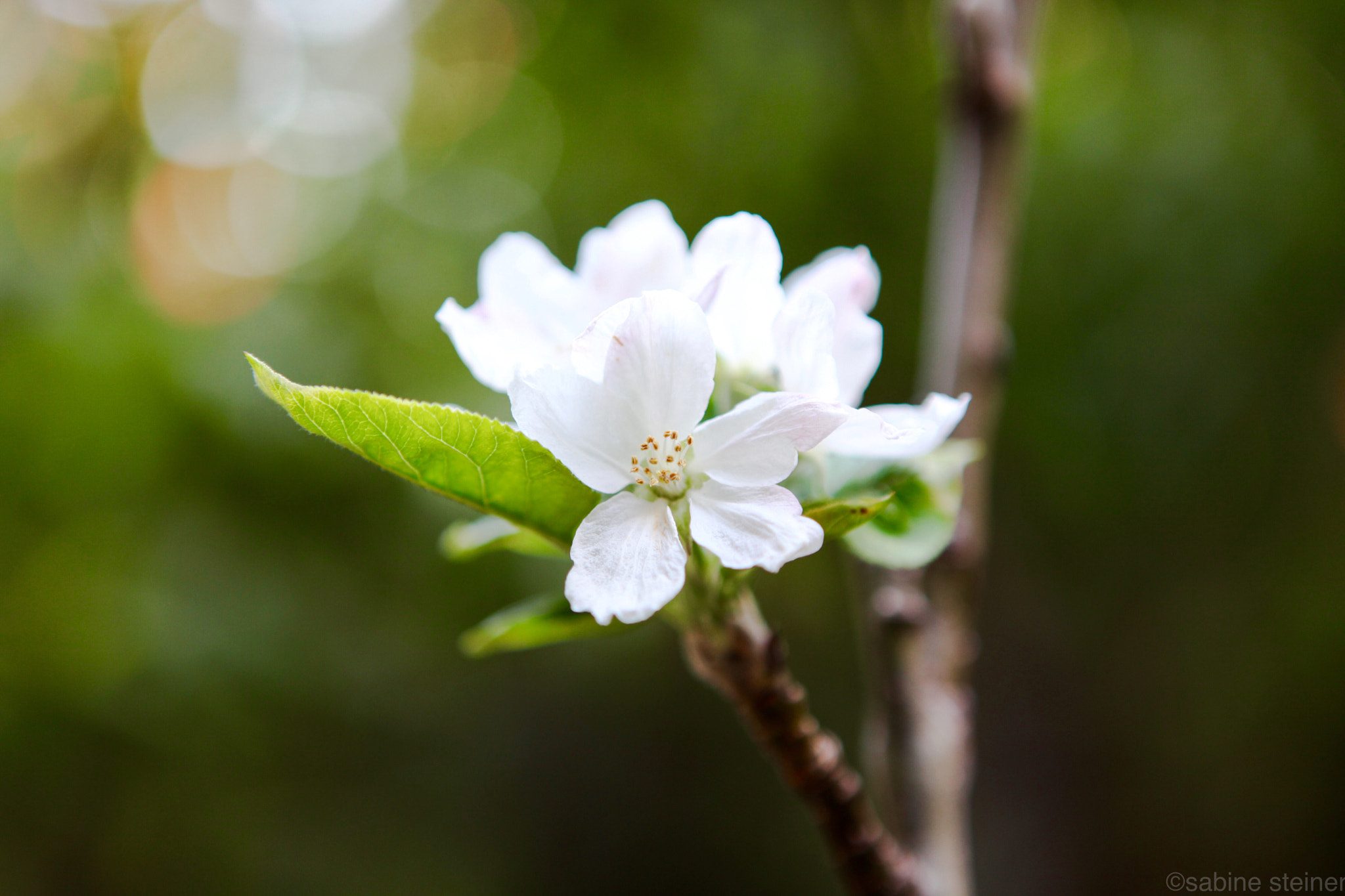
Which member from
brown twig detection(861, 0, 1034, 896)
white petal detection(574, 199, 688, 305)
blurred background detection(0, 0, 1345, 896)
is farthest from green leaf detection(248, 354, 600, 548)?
blurred background detection(0, 0, 1345, 896)

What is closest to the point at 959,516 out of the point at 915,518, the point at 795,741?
the point at 915,518

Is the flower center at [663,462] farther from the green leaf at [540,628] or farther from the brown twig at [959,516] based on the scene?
the brown twig at [959,516]

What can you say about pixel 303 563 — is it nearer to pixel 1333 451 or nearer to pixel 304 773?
pixel 304 773

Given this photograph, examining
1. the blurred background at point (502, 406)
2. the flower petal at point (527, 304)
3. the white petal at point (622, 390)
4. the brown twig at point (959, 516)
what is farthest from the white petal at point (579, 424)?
the blurred background at point (502, 406)

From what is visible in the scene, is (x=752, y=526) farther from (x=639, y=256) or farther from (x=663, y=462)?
(x=639, y=256)

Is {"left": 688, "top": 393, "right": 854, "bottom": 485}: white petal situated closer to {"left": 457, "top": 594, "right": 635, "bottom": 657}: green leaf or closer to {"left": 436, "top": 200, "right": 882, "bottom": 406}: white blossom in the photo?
{"left": 436, "top": 200, "right": 882, "bottom": 406}: white blossom
